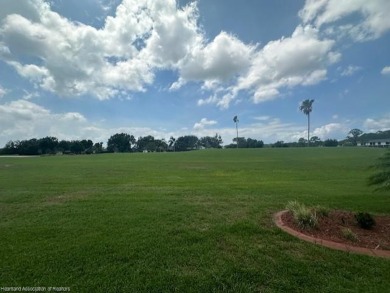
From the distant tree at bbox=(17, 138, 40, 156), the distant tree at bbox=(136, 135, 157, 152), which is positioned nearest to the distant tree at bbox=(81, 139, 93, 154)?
the distant tree at bbox=(17, 138, 40, 156)

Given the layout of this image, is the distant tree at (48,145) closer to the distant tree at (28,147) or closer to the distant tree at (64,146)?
the distant tree at (28,147)

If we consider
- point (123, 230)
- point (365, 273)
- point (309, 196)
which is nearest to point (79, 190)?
point (123, 230)

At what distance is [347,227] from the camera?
580cm

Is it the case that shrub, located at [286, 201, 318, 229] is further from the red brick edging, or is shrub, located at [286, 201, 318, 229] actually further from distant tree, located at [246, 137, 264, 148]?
distant tree, located at [246, 137, 264, 148]

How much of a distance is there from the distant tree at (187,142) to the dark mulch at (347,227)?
5219 inches

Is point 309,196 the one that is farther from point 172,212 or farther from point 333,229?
point 172,212

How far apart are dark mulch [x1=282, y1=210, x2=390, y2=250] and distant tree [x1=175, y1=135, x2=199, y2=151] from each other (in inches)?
5219

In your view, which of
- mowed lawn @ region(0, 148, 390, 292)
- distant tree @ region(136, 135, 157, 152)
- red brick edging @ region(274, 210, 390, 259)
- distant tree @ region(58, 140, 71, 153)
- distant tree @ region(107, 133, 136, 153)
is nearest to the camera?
mowed lawn @ region(0, 148, 390, 292)

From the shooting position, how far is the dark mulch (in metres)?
5.07

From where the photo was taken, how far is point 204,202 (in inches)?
338

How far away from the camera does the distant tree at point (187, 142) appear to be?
141 meters

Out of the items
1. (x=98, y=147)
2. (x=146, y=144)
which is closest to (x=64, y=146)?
(x=98, y=147)

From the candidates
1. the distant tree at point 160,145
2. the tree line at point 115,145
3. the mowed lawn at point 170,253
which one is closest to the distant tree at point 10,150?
the tree line at point 115,145

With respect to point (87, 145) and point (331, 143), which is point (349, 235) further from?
A: point (87, 145)
